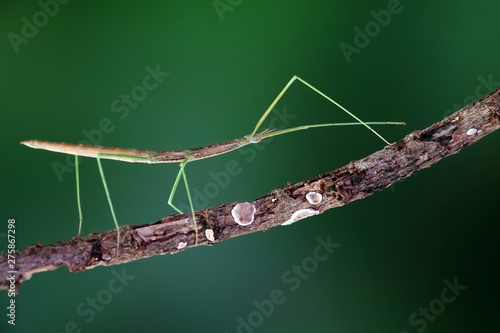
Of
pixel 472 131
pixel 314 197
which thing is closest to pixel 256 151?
pixel 314 197

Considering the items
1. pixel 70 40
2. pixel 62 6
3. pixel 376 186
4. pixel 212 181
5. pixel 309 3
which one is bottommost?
pixel 376 186

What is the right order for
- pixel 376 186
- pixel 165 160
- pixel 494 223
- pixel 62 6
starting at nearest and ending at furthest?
pixel 376 186
pixel 165 160
pixel 494 223
pixel 62 6

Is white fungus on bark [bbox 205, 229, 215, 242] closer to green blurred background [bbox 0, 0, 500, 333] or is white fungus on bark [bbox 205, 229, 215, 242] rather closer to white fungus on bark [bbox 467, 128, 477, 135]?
green blurred background [bbox 0, 0, 500, 333]

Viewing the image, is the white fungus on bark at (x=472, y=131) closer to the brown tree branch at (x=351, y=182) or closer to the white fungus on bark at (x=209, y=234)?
the brown tree branch at (x=351, y=182)

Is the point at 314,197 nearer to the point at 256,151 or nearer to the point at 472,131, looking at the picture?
the point at 472,131

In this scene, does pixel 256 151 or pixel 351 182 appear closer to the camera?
pixel 351 182

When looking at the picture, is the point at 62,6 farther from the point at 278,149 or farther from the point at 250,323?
the point at 250,323

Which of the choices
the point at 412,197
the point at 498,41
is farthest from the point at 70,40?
the point at 498,41

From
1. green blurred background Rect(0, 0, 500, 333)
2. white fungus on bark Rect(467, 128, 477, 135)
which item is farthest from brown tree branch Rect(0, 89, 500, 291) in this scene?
green blurred background Rect(0, 0, 500, 333)
